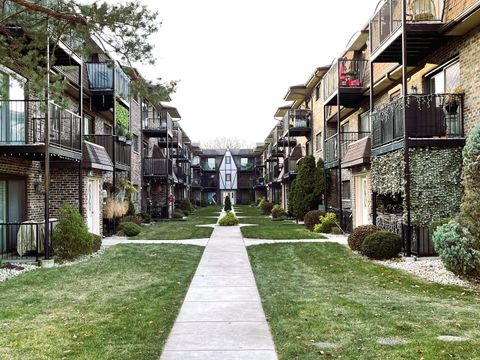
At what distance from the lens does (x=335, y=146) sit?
22422mm

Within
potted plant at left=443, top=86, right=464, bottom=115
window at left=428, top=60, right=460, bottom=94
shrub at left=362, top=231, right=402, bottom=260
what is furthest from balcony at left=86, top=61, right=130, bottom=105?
potted plant at left=443, top=86, right=464, bottom=115

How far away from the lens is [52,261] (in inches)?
492

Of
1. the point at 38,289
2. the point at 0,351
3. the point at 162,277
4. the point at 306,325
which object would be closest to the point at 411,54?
the point at 162,277

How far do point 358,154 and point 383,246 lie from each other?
5718mm

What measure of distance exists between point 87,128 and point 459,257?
16708mm

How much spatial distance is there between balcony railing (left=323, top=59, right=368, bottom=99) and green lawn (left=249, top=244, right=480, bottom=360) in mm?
10477

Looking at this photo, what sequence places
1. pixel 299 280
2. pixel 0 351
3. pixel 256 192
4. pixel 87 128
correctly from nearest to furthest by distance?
pixel 0 351 → pixel 299 280 → pixel 87 128 → pixel 256 192

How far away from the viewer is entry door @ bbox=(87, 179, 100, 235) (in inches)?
728

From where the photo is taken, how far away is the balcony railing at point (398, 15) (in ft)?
44.6

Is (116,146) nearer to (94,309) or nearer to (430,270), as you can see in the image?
(430,270)

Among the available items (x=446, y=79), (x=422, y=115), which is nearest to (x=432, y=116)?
(x=422, y=115)

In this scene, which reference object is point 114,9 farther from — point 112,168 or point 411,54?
point 112,168

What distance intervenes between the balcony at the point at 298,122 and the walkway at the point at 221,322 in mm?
21281

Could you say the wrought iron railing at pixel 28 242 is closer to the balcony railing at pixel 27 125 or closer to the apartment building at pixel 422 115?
the balcony railing at pixel 27 125
